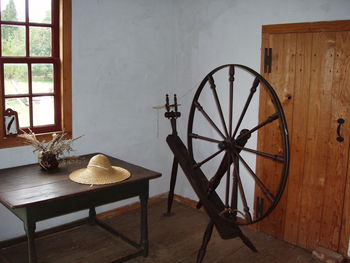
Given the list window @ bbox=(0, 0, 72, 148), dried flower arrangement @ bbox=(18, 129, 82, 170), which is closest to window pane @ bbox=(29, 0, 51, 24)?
window @ bbox=(0, 0, 72, 148)

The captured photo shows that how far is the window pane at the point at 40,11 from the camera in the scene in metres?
3.38

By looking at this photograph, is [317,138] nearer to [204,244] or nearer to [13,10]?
[204,244]

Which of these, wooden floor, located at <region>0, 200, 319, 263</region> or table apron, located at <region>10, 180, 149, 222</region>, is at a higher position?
table apron, located at <region>10, 180, 149, 222</region>

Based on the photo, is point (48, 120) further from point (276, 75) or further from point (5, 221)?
point (276, 75)

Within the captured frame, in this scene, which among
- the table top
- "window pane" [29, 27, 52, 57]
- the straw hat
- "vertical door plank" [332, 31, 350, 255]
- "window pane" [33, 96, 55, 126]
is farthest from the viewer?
"window pane" [33, 96, 55, 126]

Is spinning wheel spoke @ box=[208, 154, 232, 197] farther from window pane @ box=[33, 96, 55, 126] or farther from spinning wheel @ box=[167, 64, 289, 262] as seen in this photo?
window pane @ box=[33, 96, 55, 126]

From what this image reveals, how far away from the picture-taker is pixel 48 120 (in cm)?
365

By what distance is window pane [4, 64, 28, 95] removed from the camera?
3.35 m

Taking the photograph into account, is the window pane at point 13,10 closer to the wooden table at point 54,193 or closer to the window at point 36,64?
the window at point 36,64

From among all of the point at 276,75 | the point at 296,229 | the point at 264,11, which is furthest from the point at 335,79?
the point at 296,229

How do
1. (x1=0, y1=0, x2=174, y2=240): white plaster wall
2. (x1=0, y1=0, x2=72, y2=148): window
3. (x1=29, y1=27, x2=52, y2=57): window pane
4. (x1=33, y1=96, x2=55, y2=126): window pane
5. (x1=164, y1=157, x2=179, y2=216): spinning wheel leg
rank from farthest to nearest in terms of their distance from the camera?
(x1=164, y1=157, x2=179, y2=216): spinning wheel leg → (x1=0, y1=0, x2=174, y2=240): white plaster wall → (x1=33, y1=96, x2=55, y2=126): window pane → (x1=29, y1=27, x2=52, y2=57): window pane → (x1=0, y1=0, x2=72, y2=148): window

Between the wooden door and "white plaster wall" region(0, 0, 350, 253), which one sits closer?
the wooden door

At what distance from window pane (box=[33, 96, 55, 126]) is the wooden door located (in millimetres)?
1866

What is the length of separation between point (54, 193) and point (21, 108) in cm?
103
